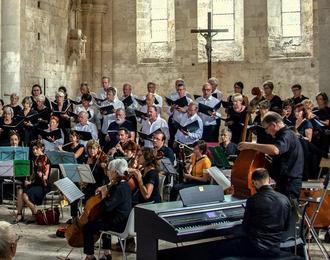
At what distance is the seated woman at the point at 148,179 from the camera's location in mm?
7742

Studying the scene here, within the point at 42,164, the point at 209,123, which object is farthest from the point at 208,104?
the point at 42,164

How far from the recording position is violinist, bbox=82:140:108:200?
9477 mm

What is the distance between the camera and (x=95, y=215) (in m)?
7.15

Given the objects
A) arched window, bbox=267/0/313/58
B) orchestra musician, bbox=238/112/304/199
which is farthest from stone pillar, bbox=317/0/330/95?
orchestra musician, bbox=238/112/304/199

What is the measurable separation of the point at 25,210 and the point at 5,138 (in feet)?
5.49

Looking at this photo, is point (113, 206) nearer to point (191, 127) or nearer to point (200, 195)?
point (200, 195)

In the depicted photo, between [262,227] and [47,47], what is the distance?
11.6 metres

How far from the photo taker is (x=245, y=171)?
6.56 meters

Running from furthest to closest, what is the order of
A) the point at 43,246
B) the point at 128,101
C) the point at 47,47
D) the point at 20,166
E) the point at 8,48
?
the point at 47,47 < the point at 8,48 < the point at 128,101 < the point at 20,166 < the point at 43,246

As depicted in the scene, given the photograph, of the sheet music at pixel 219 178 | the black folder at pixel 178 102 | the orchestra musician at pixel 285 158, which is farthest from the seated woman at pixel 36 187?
the orchestra musician at pixel 285 158

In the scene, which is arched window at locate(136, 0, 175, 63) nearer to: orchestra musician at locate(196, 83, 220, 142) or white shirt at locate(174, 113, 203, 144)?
orchestra musician at locate(196, 83, 220, 142)

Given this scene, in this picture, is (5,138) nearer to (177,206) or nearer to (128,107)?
(128,107)

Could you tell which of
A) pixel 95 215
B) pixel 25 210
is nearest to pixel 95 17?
pixel 25 210

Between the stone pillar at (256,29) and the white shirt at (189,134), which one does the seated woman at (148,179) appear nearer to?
the white shirt at (189,134)
